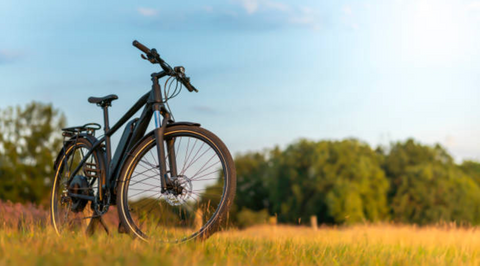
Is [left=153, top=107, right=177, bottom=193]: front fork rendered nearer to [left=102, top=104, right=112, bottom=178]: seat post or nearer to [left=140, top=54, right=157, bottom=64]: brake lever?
[left=140, top=54, right=157, bottom=64]: brake lever

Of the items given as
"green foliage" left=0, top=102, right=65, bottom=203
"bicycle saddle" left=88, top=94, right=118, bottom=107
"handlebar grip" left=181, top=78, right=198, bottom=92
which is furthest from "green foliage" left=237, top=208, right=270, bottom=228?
"handlebar grip" left=181, top=78, right=198, bottom=92

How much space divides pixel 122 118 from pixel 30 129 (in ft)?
89.9

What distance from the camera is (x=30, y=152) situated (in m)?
29.5

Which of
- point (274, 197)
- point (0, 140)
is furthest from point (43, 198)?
point (274, 197)

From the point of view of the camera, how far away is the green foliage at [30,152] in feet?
91.9

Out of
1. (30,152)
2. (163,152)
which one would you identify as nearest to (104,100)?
(163,152)

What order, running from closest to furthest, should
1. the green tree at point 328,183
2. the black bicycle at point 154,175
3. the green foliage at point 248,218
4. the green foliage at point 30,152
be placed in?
the black bicycle at point 154,175
the green foliage at point 30,152
the green tree at point 328,183
the green foliage at point 248,218

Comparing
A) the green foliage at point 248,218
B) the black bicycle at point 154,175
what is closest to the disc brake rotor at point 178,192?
the black bicycle at point 154,175

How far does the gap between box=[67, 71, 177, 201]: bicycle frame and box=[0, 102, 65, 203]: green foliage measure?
79.8 feet

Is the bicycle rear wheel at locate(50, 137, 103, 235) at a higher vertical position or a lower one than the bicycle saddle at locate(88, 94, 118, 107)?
lower

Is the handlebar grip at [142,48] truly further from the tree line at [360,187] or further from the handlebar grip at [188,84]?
the tree line at [360,187]

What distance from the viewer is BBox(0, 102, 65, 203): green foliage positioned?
2800 cm

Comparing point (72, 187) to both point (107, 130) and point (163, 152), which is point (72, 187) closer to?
point (107, 130)

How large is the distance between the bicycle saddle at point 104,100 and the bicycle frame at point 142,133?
13 centimetres
